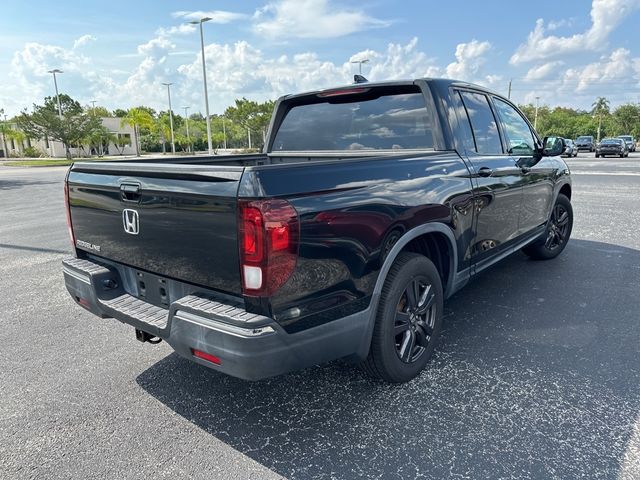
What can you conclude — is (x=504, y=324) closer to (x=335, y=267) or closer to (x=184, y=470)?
(x=335, y=267)

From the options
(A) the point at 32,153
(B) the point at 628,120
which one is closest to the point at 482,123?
(A) the point at 32,153

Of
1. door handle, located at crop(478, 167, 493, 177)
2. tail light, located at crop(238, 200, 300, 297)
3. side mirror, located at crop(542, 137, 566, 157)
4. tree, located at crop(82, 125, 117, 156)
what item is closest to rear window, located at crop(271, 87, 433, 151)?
door handle, located at crop(478, 167, 493, 177)

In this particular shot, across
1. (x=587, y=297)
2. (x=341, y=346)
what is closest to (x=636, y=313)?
(x=587, y=297)

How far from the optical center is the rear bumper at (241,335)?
206 centimetres

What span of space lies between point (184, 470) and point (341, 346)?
972mm

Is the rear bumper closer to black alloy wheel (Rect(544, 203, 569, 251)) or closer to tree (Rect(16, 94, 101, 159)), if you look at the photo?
black alloy wheel (Rect(544, 203, 569, 251))

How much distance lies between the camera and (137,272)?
271 cm

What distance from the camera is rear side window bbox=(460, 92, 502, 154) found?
3.76 meters

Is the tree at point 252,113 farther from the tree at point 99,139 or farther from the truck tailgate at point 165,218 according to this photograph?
the truck tailgate at point 165,218

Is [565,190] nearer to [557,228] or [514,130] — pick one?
[557,228]

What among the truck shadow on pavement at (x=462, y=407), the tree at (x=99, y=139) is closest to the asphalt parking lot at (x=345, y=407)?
the truck shadow on pavement at (x=462, y=407)

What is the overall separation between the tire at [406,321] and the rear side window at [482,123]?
1.38 metres

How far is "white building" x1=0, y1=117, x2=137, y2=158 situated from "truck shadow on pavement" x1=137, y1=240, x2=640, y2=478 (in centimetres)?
6310

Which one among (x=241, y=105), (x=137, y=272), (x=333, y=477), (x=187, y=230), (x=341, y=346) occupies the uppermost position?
(x=241, y=105)
